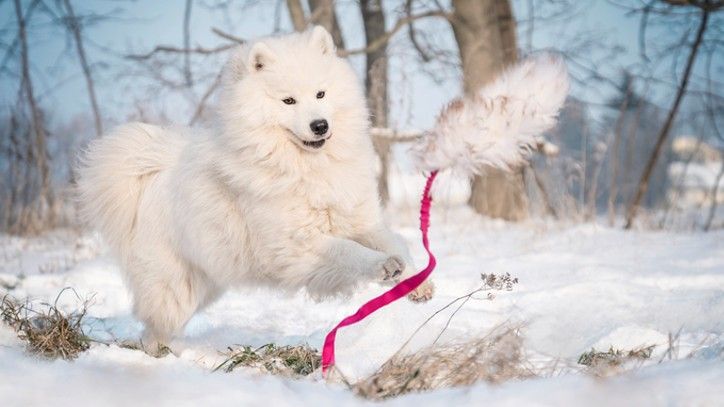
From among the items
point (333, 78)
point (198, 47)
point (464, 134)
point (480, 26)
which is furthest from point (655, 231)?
point (198, 47)

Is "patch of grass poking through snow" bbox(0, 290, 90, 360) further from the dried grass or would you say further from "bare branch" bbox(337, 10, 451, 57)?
"bare branch" bbox(337, 10, 451, 57)

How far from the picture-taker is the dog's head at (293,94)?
331cm

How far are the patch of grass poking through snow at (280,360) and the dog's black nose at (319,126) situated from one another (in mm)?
1052

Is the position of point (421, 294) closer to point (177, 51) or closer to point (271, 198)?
point (271, 198)

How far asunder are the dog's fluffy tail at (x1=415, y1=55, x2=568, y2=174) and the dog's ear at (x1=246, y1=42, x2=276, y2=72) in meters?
0.98

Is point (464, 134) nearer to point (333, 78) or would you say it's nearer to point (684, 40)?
point (333, 78)

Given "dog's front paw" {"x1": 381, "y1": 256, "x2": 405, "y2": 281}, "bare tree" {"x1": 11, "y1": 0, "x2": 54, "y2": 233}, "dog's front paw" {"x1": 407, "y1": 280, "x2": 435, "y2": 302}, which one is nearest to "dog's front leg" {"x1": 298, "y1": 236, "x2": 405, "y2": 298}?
"dog's front paw" {"x1": 381, "y1": 256, "x2": 405, "y2": 281}

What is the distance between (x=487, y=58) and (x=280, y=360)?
24.0 feet

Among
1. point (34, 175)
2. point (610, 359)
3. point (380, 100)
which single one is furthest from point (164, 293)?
point (34, 175)

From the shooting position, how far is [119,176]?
393 cm

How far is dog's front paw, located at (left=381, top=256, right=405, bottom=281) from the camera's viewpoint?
9.20ft

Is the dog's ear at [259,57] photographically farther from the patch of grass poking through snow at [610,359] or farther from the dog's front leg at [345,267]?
the patch of grass poking through snow at [610,359]

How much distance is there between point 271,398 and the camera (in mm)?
1654

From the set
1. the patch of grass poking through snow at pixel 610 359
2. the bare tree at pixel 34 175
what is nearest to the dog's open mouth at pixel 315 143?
the patch of grass poking through snow at pixel 610 359
